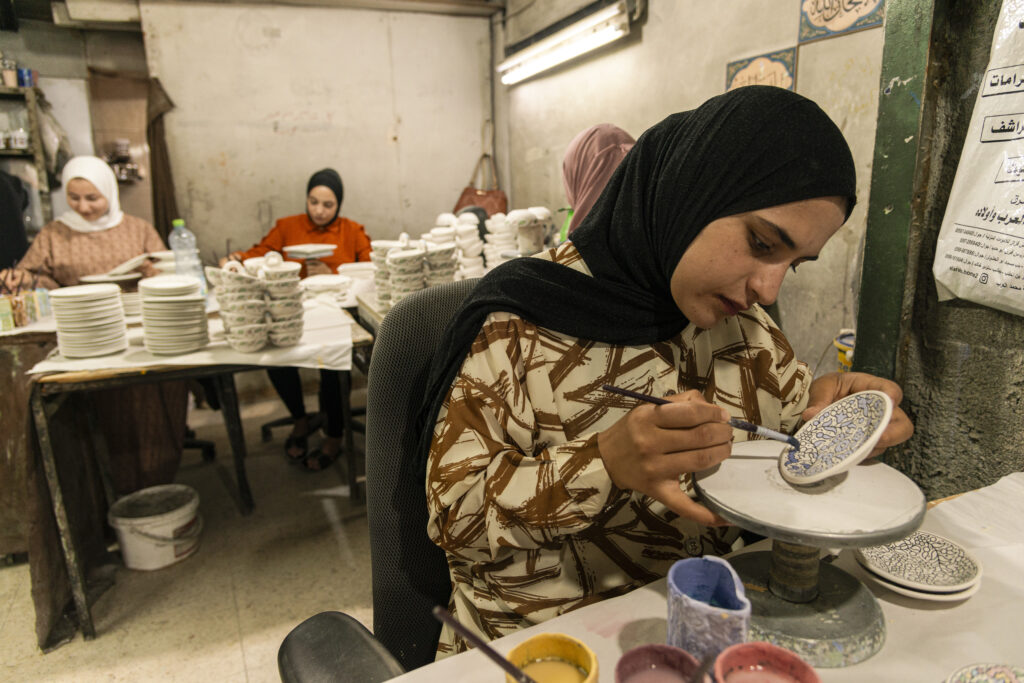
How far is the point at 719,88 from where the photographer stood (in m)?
3.48

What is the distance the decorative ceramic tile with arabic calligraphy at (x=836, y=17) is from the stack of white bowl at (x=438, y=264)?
2013 mm

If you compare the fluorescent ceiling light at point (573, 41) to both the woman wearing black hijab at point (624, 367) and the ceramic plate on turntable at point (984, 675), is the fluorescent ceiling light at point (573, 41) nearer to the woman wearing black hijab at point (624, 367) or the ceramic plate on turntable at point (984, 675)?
the woman wearing black hijab at point (624, 367)

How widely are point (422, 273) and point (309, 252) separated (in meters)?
1.02

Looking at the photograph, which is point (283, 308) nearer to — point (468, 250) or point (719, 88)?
point (468, 250)

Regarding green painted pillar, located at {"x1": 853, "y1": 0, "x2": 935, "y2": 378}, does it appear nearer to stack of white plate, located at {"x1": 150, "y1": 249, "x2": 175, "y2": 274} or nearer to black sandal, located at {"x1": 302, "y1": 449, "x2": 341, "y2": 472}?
black sandal, located at {"x1": 302, "y1": 449, "x2": 341, "y2": 472}

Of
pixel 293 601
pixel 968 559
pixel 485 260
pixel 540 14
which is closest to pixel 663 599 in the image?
pixel 968 559

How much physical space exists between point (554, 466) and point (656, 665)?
34 cm

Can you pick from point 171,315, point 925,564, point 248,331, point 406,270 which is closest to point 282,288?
point 248,331

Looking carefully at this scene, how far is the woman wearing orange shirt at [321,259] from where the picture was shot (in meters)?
3.87

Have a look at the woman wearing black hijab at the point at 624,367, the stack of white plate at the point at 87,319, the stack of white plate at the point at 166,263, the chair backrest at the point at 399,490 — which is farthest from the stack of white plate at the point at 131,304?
the woman wearing black hijab at the point at 624,367

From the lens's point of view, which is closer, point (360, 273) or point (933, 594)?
point (933, 594)

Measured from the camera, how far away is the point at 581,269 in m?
1.17

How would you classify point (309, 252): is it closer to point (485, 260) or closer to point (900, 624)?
point (485, 260)

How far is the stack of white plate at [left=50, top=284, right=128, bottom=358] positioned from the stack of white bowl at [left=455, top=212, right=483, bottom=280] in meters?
1.75
